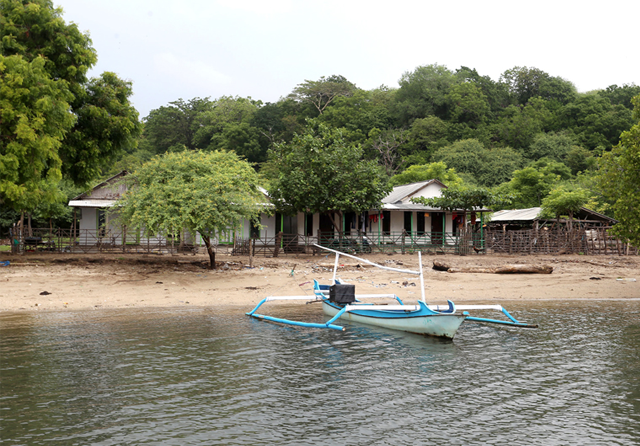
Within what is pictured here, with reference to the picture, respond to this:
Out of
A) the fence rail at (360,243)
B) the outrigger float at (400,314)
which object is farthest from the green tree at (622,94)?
the outrigger float at (400,314)

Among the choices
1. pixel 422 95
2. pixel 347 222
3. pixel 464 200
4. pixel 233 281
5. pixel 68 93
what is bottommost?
pixel 233 281

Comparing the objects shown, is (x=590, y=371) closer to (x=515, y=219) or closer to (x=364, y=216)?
(x=364, y=216)

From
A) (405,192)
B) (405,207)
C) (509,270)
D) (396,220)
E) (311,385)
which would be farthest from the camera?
(405,192)

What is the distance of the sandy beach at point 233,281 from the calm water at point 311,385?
3.85 metres

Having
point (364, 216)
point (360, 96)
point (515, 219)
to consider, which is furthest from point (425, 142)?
point (364, 216)

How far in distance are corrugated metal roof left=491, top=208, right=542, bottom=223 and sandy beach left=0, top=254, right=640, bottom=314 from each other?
13443 millimetres

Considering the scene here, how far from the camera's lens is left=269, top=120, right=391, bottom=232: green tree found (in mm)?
29078

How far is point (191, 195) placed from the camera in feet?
68.2

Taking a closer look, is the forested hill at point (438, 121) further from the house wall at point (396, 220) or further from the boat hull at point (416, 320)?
the boat hull at point (416, 320)

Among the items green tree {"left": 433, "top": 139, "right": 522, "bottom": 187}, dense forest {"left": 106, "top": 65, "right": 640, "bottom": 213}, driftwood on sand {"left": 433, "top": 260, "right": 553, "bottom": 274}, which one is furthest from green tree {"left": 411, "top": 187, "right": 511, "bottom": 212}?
green tree {"left": 433, "top": 139, "right": 522, "bottom": 187}

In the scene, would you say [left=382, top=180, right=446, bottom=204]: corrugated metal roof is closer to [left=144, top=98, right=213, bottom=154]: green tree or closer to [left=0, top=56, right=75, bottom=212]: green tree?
[left=0, top=56, right=75, bottom=212]: green tree

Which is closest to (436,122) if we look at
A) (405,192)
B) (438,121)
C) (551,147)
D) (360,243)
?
(438,121)

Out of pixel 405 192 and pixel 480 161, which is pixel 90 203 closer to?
pixel 405 192

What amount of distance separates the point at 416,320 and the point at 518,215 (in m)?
33.6
